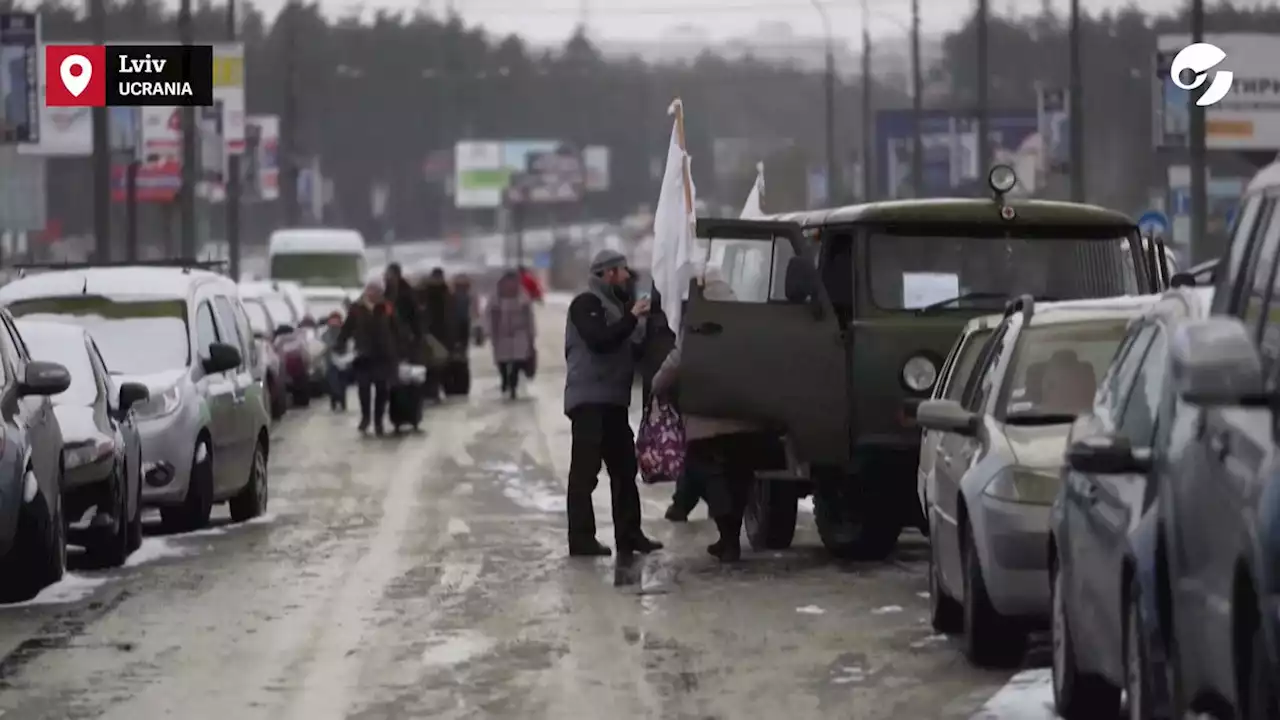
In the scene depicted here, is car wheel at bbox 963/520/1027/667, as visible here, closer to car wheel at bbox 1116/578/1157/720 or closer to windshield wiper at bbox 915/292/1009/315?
car wheel at bbox 1116/578/1157/720

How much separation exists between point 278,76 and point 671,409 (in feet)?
492

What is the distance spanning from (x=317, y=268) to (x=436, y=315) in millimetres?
22638

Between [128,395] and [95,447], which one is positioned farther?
[128,395]

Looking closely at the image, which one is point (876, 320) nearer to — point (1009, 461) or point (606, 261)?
point (606, 261)

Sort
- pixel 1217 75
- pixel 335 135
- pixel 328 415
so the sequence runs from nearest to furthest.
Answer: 1. pixel 328 415
2. pixel 1217 75
3. pixel 335 135

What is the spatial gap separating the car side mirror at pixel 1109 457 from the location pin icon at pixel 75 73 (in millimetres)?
45652

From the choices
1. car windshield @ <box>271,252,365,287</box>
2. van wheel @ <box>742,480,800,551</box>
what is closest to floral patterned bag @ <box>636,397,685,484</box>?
van wheel @ <box>742,480,800,551</box>

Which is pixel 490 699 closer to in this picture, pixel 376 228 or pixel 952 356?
pixel 952 356

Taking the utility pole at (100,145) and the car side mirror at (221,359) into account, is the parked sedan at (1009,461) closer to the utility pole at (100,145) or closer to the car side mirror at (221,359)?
the car side mirror at (221,359)

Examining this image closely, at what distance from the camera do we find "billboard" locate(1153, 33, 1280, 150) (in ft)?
204

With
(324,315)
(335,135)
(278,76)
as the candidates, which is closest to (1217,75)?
(324,315)

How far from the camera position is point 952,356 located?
1529 cm

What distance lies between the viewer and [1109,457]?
9.19 metres

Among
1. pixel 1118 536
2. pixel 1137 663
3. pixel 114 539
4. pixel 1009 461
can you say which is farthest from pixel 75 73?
pixel 1137 663
